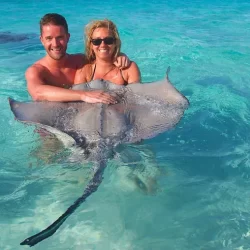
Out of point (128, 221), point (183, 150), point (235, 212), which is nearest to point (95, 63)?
point (183, 150)

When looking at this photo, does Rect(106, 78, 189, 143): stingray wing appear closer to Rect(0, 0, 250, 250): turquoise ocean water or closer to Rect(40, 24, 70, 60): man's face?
Rect(0, 0, 250, 250): turquoise ocean water

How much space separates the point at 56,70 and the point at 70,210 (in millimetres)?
2794

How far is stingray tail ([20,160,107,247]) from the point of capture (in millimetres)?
2379

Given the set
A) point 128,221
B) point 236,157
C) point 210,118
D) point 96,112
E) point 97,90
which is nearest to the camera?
point 128,221

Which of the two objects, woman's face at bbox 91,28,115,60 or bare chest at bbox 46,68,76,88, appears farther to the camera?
bare chest at bbox 46,68,76,88

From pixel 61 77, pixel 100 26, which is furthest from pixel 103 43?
pixel 61 77

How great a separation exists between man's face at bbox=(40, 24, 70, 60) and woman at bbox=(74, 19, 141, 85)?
333mm

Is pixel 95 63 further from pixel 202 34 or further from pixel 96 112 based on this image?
pixel 202 34

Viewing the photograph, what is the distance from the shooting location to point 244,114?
20.0 ft

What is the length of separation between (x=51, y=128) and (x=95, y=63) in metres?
1.42

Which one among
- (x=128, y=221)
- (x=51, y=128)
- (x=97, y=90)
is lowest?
(x=128, y=221)

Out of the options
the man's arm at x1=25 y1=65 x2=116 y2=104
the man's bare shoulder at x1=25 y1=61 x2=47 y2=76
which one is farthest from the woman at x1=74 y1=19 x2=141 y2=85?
the man's arm at x1=25 y1=65 x2=116 y2=104

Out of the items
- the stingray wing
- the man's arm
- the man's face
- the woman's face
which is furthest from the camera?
the man's face

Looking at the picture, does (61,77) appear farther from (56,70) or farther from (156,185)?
(156,185)
